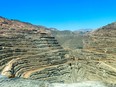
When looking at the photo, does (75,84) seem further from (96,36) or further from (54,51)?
(96,36)

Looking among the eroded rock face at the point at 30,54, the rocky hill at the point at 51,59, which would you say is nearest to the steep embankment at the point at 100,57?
the rocky hill at the point at 51,59

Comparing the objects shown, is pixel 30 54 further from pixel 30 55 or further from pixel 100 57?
pixel 100 57

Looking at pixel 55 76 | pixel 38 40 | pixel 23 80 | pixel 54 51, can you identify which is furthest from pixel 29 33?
pixel 23 80

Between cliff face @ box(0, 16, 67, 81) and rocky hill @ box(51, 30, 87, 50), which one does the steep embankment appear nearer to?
cliff face @ box(0, 16, 67, 81)

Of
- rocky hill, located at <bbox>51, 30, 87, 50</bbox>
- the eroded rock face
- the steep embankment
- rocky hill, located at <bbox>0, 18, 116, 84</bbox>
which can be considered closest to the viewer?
the eroded rock face

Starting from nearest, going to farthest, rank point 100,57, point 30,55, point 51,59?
point 30,55, point 51,59, point 100,57

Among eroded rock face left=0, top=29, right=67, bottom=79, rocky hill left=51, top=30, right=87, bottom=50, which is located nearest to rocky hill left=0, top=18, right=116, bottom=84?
eroded rock face left=0, top=29, right=67, bottom=79

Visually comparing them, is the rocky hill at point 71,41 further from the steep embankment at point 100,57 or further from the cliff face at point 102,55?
the steep embankment at point 100,57

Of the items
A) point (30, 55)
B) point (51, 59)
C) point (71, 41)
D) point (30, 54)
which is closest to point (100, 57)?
point (51, 59)

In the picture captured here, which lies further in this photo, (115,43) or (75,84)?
(115,43)
